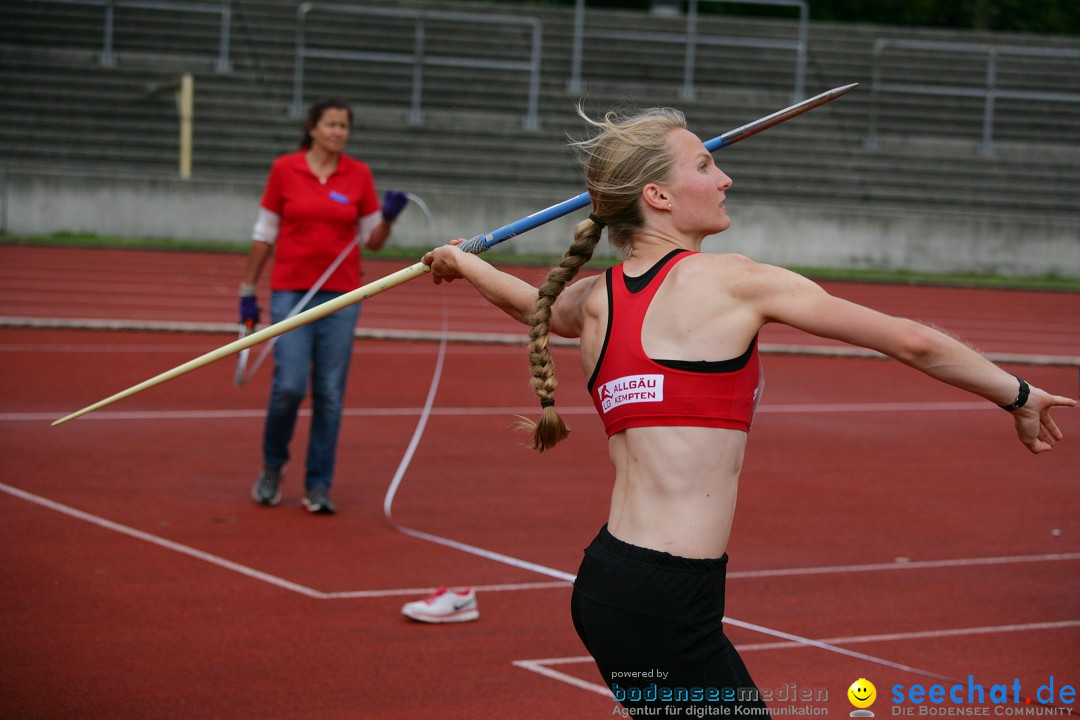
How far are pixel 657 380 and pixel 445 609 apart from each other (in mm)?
2903

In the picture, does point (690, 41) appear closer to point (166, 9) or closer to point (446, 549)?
point (166, 9)

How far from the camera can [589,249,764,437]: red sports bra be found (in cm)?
279

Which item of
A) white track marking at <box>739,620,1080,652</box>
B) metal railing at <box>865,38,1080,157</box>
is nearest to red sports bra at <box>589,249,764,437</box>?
white track marking at <box>739,620,1080,652</box>

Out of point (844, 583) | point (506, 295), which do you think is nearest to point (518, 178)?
point (844, 583)

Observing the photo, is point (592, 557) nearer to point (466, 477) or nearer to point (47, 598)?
point (47, 598)

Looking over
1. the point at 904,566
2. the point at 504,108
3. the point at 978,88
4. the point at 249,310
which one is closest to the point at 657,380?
the point at 904,566

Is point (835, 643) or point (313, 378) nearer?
point (835, 643)

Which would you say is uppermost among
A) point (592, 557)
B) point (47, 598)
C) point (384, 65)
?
point (384, 65)

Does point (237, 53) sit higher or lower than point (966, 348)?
Result: higher

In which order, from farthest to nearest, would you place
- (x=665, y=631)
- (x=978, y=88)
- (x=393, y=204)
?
(x=978, y=88), (x=393, y=204), (x=665, y=631)

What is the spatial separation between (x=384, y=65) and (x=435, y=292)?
1076cm

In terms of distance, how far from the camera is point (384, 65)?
2731 cm

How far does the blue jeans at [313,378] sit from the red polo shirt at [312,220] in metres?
0.10

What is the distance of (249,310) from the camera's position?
7211 millimetres
